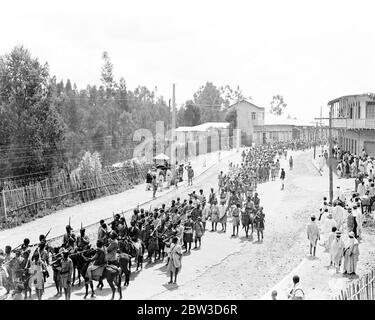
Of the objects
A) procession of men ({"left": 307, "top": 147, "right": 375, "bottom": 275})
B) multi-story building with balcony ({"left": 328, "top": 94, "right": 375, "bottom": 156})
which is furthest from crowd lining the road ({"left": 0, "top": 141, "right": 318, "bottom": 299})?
multi-story building with balcony ({"left": 328, "top": 94, "right": 375, "bottom": 156})

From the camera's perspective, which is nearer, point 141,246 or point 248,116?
point 141,246

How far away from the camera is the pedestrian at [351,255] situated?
1332 cm

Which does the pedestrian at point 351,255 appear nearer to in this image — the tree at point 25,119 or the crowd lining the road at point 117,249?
the crowd lining the road at point 117,249

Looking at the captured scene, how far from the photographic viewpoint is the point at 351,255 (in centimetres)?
1340

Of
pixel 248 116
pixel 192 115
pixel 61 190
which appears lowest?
pixel 61 190

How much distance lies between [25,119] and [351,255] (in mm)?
24202

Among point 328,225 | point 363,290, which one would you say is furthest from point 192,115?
point 363,290

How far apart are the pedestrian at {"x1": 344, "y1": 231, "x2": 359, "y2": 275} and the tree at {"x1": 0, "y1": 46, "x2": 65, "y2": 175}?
74.9ft

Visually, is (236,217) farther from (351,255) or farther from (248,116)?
(248,116)

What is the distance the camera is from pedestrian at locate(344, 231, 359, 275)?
1332 centimetres

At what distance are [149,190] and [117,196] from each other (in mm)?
2360

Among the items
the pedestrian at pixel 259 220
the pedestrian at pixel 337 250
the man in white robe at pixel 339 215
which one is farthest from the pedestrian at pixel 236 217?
the pedestrian at pixel 337 250

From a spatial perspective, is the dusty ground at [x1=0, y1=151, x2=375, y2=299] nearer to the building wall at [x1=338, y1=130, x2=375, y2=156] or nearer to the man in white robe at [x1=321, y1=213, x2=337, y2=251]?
the man in white robe at [x1=321, y1=213, x2=337, y2=251]
